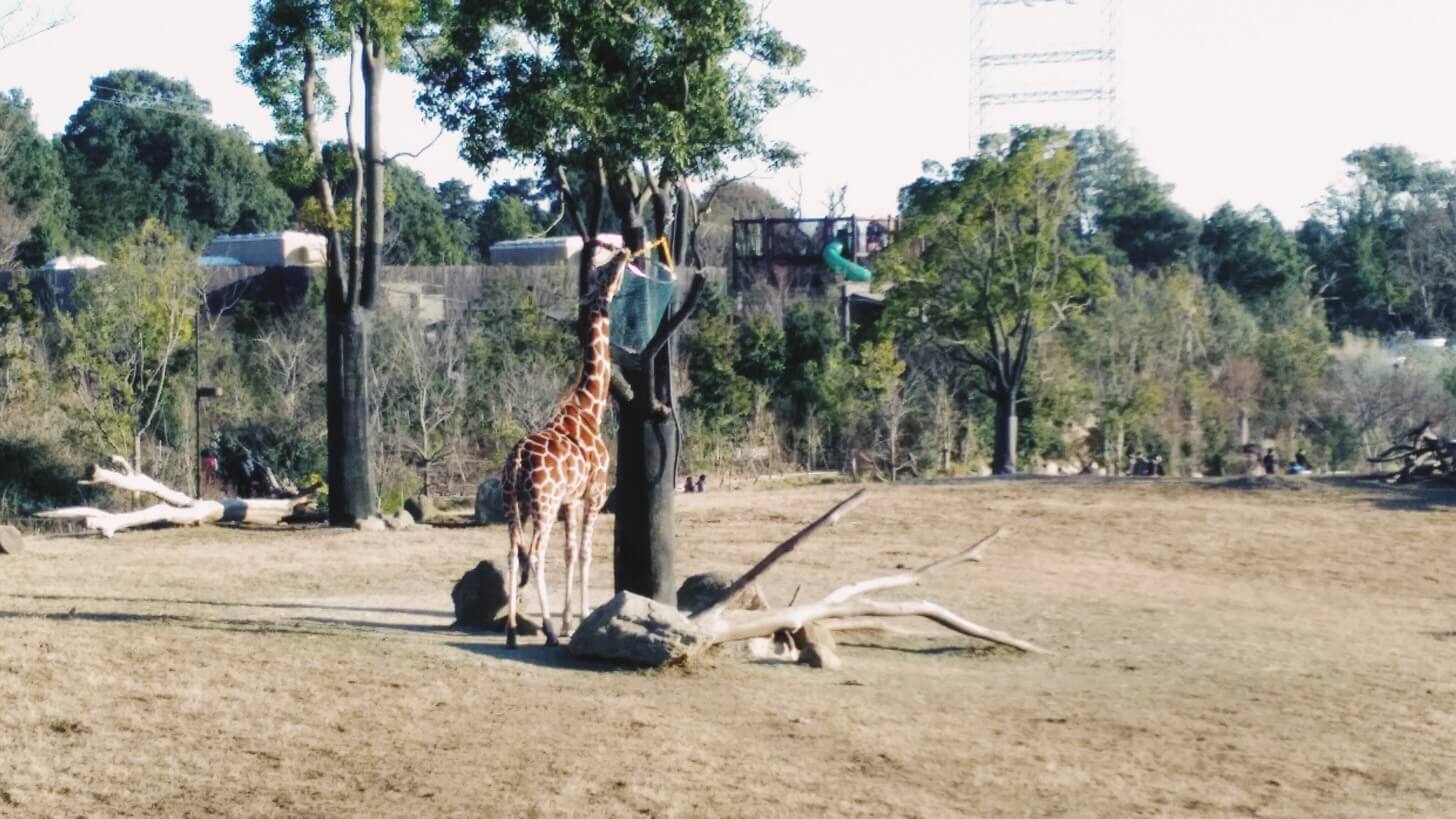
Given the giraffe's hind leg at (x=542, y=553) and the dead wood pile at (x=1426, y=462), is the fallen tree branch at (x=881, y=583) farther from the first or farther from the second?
the dead wood pile at (x=1426, y=462)

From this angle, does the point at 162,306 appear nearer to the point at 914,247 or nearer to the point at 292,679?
the point at 914,247

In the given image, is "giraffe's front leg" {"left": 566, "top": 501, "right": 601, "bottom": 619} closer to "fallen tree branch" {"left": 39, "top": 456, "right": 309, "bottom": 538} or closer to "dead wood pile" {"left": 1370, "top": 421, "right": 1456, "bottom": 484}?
"fallen tree branch" {"left": 39, "top": 456, "right": 309, "bottom": 538}

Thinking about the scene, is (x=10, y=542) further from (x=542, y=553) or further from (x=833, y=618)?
(x=833, y=618)

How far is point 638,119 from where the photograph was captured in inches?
531

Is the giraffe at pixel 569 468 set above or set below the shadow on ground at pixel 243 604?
above

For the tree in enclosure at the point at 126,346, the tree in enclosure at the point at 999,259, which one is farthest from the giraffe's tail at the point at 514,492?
the tree in enclosure at the point at 999,259

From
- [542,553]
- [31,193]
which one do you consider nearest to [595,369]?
[542,553]

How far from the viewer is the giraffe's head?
13062mm

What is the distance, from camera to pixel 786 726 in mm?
9859

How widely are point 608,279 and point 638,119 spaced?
1.41 metres

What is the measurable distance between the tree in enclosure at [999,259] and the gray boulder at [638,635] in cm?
2343

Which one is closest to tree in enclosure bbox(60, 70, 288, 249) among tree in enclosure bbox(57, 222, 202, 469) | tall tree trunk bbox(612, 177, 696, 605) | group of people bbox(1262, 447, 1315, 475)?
tree in enclosure bbox(57, 222, 202, 469)

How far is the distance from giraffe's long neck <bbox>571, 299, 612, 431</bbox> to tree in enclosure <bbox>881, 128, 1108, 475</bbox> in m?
21.9

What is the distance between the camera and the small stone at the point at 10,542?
18.8m
